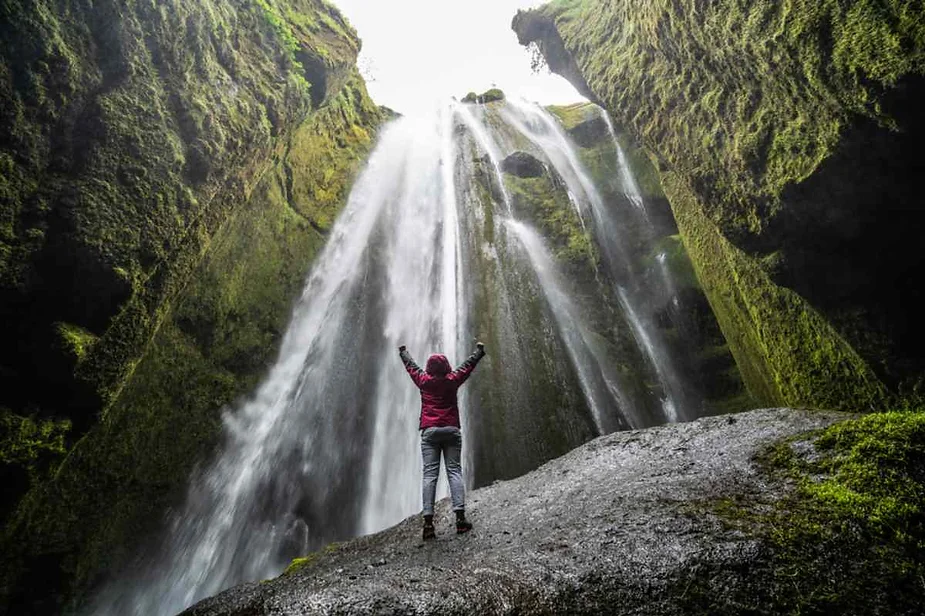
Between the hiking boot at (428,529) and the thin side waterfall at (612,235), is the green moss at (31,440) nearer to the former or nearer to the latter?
the hiking boot at (428,529)

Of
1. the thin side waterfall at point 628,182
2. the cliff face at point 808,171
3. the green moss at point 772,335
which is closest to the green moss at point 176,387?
the cliff face at point 808,171

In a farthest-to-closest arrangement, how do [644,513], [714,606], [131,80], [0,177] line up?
[131,80] → [0,177] → [644,513] → [714,606]

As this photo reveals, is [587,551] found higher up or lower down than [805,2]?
lower down

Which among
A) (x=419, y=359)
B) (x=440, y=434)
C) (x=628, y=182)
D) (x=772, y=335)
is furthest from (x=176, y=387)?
(x=628, y=182)

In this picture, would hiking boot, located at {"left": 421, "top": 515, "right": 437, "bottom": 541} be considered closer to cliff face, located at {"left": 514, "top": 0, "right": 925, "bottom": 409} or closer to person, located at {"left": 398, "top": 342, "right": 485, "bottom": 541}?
person, located at {"left": 398, "top": 342, "right": 485, "bottom": 541}

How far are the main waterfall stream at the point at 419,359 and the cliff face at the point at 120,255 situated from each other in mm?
906

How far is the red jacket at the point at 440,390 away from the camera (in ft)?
14.1

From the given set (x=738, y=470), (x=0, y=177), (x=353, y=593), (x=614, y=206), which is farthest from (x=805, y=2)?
(x=614, y=206)

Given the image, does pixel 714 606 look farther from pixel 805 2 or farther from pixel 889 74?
pixel 805 2

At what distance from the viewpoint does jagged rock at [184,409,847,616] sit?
254 centimetres

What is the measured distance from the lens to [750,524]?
2.82 meters

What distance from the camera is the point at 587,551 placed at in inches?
124

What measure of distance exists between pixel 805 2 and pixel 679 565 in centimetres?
560

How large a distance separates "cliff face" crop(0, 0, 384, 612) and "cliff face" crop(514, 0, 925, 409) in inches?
302
